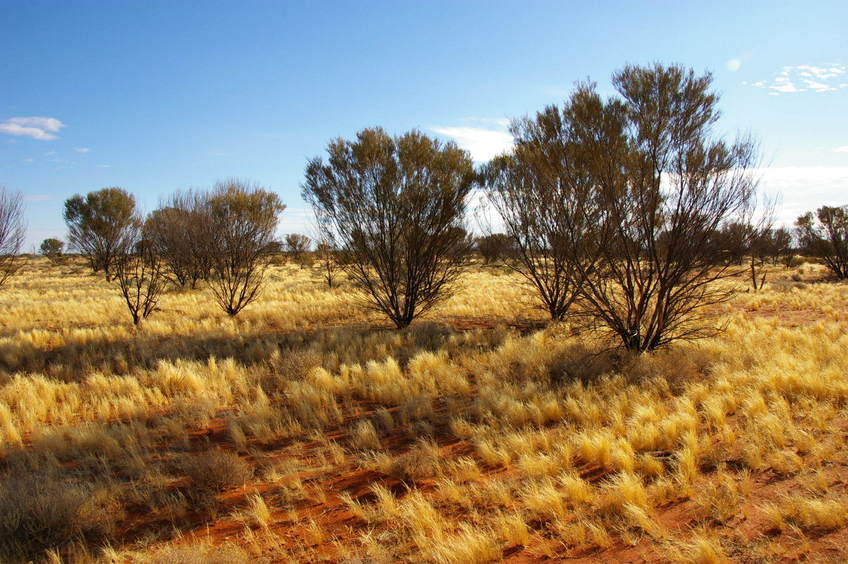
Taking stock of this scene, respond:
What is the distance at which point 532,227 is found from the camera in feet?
40.0

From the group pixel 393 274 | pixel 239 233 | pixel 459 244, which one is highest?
pixel 239 233

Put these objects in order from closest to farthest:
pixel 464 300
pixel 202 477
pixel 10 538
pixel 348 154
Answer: pixel 10 538, pixel 202 477, pixel 348 154, pixel 464 300

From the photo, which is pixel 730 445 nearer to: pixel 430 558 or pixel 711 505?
pixel 711 505

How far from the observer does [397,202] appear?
11.5 m

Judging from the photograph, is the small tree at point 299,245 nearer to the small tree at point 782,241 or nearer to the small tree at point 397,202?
the small tree at point 397,202

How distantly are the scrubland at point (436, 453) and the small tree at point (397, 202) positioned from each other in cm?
283

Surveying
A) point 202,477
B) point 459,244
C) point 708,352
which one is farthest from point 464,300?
point 202,477

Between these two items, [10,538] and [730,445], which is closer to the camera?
[10,538]

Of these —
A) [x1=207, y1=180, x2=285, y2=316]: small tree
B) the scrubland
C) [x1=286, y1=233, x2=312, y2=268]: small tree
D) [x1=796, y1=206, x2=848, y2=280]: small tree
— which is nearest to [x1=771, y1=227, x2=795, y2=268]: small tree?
[x1=796, y1=206, x2=848, y2=280]: small tree

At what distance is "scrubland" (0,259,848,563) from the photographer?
3467 mm

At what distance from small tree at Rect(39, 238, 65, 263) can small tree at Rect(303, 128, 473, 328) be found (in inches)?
2071

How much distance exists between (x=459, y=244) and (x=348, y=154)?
4037 millimetres

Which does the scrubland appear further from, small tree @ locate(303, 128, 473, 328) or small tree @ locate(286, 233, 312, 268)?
small tree @ locate(286, 233, 312, 268)

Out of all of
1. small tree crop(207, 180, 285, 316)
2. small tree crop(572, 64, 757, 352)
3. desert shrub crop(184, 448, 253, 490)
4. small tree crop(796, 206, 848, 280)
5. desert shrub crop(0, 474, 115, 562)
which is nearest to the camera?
desert shrub crop(0, 474, 115, 562)
